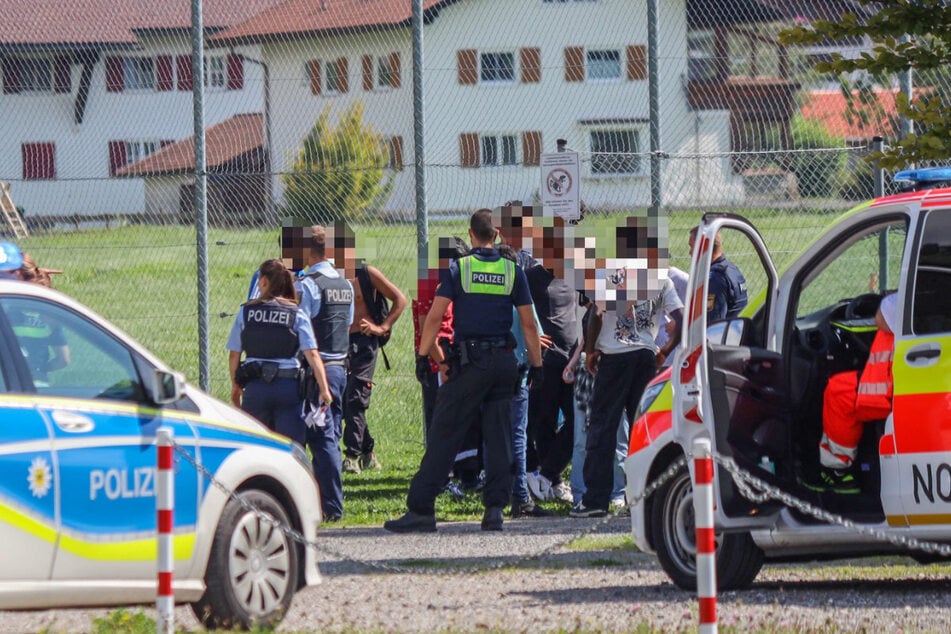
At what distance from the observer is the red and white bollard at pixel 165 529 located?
650cm

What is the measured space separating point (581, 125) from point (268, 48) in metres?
2.61

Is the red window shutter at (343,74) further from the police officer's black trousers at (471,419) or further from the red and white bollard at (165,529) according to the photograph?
the red and white bollard at (165,529)

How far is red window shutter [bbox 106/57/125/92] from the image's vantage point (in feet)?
46.5

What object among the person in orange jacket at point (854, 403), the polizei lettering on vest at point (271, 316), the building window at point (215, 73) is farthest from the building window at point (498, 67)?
the person in orange jacket at point (854, 403)

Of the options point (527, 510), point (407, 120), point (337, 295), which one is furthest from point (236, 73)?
point (527, 510)

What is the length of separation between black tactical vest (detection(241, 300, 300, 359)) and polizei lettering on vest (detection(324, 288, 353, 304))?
0.95 meters

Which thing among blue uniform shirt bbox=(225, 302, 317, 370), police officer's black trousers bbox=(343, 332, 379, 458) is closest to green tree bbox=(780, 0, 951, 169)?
blue uniform shirt bbox=(225, 302, 317, 370)

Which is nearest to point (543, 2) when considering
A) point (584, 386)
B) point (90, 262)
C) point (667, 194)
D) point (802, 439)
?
point (667, 194)

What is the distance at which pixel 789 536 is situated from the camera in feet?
27.4

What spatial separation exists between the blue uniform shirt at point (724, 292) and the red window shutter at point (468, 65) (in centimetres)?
284

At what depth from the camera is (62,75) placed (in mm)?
13766

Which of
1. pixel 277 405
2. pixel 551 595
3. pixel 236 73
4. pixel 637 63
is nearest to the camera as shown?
pixel 551 595

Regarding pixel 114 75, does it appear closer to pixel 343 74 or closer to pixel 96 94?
pixel 96 94

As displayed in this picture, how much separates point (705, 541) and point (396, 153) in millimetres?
7946
